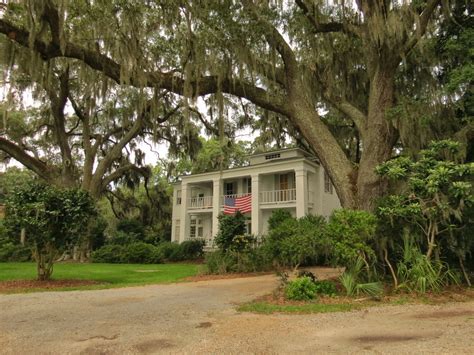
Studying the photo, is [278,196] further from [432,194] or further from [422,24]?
[432,194]

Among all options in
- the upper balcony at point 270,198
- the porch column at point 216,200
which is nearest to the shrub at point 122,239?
the upper balcony at point 270,198

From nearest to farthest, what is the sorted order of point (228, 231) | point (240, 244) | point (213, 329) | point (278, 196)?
1. point (213, 329)
2. point (240, 244)
3. point (228, 231)
4. point (278, 196)

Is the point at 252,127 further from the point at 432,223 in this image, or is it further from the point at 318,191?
the point at 432,223

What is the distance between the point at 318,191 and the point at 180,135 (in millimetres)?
9124

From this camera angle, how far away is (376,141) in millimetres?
9938

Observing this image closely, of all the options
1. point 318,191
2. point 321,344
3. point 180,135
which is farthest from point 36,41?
point 318,191

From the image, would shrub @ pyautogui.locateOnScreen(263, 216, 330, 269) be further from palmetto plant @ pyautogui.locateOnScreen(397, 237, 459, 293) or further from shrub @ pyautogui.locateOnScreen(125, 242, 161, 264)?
shrub @ pyautogui.locateOnScreen(125, 242, 161, 264)

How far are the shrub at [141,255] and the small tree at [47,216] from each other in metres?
10.7

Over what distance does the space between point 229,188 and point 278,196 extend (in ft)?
17.9

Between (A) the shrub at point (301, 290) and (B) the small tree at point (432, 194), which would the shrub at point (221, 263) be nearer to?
(A) the shrub at point (301, 290)

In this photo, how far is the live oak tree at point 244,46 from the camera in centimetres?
959

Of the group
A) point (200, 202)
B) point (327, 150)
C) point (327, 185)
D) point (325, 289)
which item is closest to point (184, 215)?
point (200, 202)

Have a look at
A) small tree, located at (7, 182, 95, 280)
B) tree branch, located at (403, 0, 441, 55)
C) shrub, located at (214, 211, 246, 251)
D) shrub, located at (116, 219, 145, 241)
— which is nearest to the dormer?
shrub, located at (214, 211, 246, 251)

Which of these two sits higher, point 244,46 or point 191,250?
point 244,46
